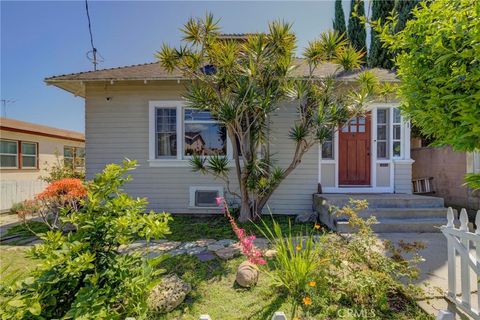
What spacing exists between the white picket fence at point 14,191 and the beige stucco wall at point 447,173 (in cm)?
1454

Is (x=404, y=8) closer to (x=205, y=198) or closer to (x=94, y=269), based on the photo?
(x=205, y=198)

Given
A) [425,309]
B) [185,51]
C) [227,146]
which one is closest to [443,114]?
[425,309]

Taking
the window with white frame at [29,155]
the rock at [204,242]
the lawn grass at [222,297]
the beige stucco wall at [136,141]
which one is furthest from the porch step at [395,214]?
the window with white frame at [29,155]

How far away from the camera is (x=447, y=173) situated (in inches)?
327

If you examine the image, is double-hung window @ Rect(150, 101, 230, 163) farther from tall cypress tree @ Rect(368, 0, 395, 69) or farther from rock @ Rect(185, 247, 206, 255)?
tall cypress tree @ Rect(368, 0, 395, 69)

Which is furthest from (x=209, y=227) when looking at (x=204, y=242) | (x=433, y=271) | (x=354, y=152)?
(x=354, y=152)

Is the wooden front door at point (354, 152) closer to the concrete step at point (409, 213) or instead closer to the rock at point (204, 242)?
the concrete step at point (409, 213)

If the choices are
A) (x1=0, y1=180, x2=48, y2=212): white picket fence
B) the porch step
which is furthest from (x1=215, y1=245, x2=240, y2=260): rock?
(x1=0, y1=180, x2=48, y2=212): white picket fence

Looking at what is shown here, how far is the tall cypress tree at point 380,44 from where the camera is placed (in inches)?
496

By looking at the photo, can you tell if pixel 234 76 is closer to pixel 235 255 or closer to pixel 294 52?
pixel 294 52

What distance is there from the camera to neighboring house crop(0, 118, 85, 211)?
372 inches

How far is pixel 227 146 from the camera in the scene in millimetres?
7062
